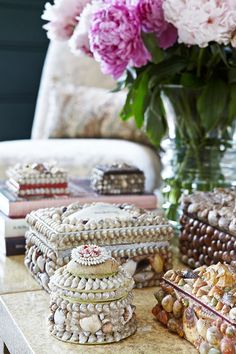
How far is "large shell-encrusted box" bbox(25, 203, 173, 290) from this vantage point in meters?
0.95

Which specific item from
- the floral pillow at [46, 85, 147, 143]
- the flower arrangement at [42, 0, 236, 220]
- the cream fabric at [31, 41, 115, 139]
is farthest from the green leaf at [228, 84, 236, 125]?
the cream fabric at [31, 41, 115, 139]

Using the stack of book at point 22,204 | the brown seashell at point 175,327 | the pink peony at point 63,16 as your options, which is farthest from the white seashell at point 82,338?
the pink peony at point 63,16

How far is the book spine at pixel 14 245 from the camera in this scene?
3.81 ft

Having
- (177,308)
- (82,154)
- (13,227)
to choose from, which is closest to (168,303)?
(177,308)

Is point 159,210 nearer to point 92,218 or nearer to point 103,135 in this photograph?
point 92,218

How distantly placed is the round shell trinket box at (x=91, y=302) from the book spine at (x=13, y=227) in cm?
36

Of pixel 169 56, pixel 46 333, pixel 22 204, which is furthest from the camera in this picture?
pixel 169 56

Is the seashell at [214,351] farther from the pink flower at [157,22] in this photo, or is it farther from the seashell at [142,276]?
the pink flower at [157,22]

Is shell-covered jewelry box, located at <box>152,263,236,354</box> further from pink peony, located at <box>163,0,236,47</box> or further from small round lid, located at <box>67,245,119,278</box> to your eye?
pink peony, located at <box>163,0,236,47</box>

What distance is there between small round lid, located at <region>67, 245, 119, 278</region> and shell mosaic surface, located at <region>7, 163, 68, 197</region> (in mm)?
410

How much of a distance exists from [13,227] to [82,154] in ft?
3.83

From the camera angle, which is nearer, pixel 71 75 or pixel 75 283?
pixel 75 283

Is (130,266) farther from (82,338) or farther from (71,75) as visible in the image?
(71,75)

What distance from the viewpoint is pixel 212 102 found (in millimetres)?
1240
